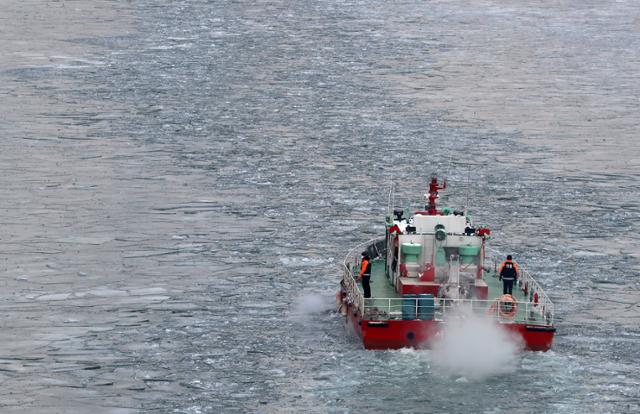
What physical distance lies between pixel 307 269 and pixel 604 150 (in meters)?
20.4

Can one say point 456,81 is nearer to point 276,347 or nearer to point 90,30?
point 90,30

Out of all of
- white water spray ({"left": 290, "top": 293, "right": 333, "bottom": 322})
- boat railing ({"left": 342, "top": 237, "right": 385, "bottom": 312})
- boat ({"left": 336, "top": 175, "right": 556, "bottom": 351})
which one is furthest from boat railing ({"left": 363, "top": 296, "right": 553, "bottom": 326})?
white water spray ({"left": 290, "top": 293, "right": 333, "bottom": 322})

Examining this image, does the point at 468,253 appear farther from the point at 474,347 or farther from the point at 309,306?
the point at 309,306

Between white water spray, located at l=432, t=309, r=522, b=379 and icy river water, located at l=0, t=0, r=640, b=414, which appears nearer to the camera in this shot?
white water spray, located at l=432, t=309, r=522, b=379

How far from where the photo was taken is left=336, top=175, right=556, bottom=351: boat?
33375mm

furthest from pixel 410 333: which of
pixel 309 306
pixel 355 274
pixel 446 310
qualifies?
pixel 309 306

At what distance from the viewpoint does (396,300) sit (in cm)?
3428

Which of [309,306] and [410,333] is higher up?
[309,306]

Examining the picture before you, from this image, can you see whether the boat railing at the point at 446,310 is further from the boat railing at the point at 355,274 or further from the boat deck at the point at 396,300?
the boat railing at the point at 355,274

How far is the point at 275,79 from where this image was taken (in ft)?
233

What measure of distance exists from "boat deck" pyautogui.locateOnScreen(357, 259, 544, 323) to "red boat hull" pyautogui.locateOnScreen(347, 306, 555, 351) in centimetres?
27

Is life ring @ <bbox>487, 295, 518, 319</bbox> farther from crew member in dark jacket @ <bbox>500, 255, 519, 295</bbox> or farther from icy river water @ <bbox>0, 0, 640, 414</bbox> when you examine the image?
icy river water @ <bbox>0, 0, 640, 414</bbox>

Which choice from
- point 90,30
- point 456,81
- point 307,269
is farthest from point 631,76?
point 307,269

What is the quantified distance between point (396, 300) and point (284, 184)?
1893 centimetres
